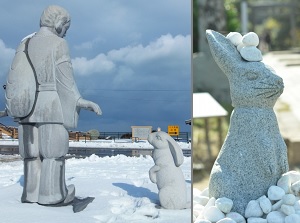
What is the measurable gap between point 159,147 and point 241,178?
681 millimetres

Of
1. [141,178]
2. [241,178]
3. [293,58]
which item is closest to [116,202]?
[141,178]

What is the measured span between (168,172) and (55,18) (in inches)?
51.9

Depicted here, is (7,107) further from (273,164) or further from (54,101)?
(273,164)

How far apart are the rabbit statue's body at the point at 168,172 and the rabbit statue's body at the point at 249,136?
0.41 metres

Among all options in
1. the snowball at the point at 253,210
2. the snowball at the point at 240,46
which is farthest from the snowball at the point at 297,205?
the snowball at the point at 240,46

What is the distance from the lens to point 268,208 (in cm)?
399

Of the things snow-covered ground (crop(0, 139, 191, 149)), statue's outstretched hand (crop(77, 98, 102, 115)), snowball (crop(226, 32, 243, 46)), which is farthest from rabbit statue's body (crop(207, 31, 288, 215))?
statue's outstretched hand (crop(77, 98, 102, 115))

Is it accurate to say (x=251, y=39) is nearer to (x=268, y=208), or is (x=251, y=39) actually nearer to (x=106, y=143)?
(x=268, y=208)

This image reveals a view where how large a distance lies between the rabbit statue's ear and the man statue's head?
3.54ft

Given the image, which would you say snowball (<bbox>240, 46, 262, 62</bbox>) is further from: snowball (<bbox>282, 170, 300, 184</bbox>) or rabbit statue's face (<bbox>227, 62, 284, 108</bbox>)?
snowball (<bbox>282, 170, 300, 184</bbox>)

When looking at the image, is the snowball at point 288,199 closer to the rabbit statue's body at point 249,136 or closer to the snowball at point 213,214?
the rabbit statue's body at point 249,136

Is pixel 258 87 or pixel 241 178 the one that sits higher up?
pixel 258 87

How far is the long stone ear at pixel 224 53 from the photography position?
4.09 meters

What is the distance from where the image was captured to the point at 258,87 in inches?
158
